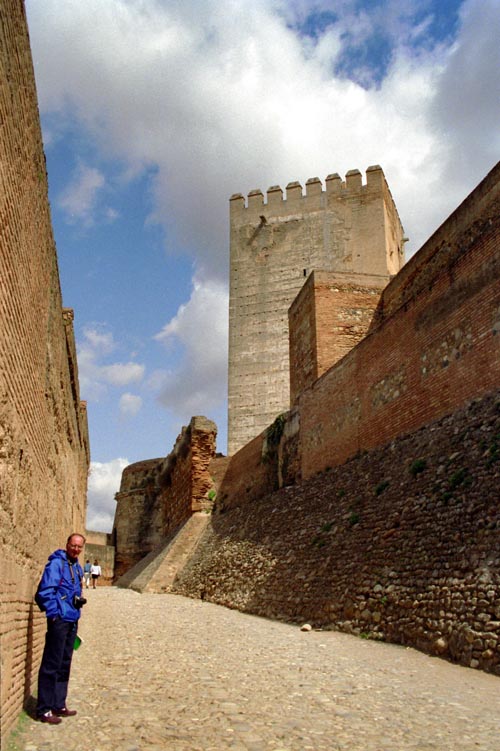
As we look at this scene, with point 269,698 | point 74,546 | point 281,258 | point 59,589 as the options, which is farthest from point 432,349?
point 281,258

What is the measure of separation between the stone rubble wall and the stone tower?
50.1 ft

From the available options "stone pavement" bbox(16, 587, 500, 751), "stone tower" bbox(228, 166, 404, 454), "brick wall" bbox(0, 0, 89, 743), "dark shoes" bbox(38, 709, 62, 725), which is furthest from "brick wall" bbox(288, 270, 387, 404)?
"dark shoes" bbox(38, 709, 62, 725)

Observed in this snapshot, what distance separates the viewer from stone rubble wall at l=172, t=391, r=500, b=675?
6.07 metres

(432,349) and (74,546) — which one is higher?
(432,349)

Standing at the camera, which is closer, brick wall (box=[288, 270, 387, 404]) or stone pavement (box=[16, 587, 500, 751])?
stone pavement (box=[16, 587, 500, 751])

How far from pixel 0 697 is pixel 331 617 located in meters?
5.49

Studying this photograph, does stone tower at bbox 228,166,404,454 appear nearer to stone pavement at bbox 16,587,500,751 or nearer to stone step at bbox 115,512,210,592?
stone step at bbox 115,512,210,592

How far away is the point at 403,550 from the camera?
7.48 metres

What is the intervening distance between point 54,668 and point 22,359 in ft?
6.48

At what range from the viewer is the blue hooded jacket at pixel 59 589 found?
432 centimetres

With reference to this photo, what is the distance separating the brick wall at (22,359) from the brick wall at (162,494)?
13459 millimetres

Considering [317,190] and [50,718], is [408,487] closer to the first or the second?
[50,718]

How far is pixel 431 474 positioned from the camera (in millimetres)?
8070

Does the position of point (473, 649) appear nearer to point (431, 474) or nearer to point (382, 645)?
point (382, 645)
